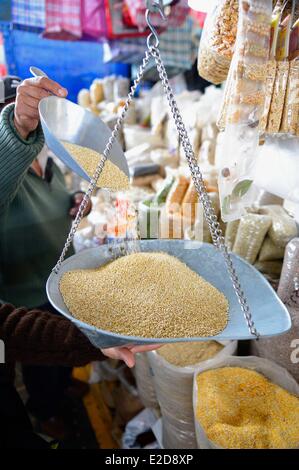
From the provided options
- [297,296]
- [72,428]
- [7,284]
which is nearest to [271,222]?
[297,296]

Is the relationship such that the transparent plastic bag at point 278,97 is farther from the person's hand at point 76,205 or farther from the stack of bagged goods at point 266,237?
the person's hand at point 76,205

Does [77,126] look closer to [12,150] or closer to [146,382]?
[12,150]

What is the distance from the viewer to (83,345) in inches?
32.1

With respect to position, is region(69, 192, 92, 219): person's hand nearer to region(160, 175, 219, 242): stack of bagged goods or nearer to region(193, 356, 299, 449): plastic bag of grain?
region(160, 175, 219, 242): stack of bagged goods

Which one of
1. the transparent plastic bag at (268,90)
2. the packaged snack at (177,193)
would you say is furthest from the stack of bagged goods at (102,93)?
the transparent plastic bag at (268,90)

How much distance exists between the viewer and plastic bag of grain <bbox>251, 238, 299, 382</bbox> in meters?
0.84

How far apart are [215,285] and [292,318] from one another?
0.75ft

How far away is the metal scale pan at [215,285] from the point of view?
0.55 m

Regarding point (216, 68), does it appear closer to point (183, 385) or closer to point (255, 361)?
point (255, 361)

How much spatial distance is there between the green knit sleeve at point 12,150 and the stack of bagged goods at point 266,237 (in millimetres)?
648

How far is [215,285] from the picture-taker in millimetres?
793

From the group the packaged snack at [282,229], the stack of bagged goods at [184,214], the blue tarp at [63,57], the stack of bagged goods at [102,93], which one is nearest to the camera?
the packaged snack at [282,229]

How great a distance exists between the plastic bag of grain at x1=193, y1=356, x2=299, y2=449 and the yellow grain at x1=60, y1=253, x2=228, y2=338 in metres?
0.28

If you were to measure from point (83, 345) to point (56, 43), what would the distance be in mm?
2456
